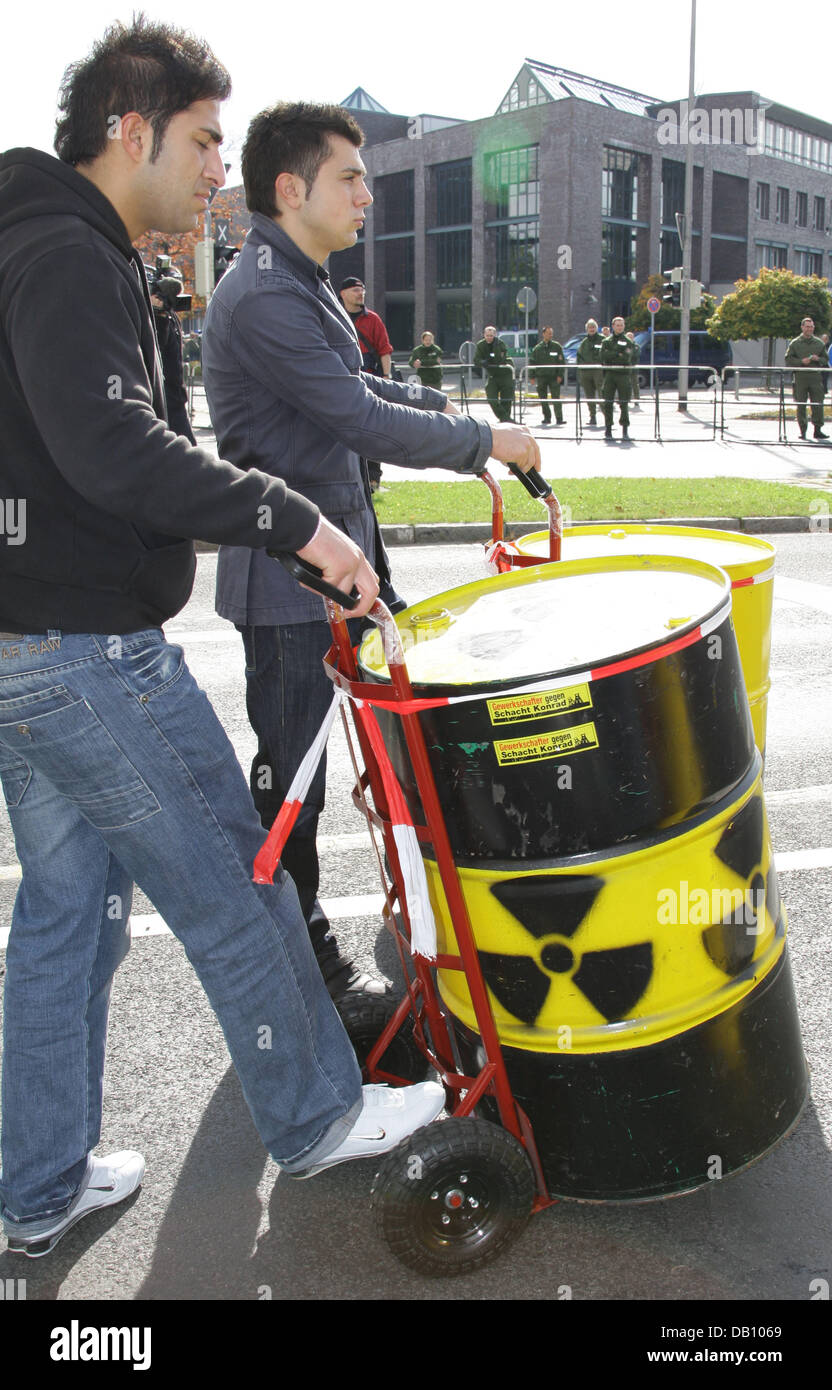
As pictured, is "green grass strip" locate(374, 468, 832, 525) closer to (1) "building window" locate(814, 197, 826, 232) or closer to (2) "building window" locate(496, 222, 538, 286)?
(2) "building window" locate(496, 222, 538, 286)

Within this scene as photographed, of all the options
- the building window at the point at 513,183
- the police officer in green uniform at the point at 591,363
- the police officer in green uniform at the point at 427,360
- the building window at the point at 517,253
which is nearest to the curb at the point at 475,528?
the police officer in green uniform at the point at 591,363

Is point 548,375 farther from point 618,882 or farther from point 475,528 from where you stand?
point 618,882

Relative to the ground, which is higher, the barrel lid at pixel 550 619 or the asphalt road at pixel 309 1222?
the barrel lid at pixel 550 619

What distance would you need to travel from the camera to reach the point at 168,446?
1738mm

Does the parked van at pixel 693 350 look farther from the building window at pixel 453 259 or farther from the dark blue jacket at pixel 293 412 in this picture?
the dark blue jacket at pixel 293 412

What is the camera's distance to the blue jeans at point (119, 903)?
73.6 inches

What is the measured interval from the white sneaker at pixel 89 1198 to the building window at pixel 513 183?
59.5 metres

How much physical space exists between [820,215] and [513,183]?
2622cm

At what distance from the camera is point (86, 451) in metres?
1.69

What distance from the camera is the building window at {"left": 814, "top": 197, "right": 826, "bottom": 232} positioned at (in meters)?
72.7

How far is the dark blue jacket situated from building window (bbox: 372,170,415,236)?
65.9 meters

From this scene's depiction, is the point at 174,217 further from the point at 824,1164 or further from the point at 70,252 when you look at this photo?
the point at 824,1164

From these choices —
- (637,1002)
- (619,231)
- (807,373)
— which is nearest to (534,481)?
(637,1002)

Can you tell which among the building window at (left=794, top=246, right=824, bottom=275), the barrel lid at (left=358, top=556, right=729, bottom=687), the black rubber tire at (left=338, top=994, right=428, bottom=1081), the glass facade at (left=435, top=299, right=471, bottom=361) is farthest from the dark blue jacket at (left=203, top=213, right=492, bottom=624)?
the building window at (left=794, top=246, right=824, bottom=275)
